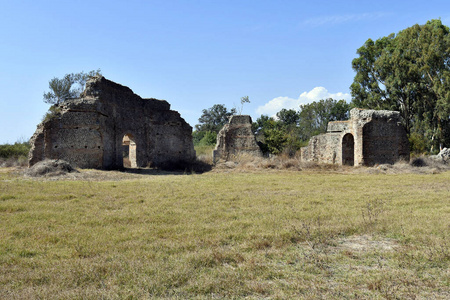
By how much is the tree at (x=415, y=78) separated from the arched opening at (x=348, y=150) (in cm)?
842

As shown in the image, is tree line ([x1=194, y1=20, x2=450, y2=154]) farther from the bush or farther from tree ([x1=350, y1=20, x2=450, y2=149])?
the bush

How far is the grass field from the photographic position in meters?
2.87

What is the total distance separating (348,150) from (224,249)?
55.7 ft

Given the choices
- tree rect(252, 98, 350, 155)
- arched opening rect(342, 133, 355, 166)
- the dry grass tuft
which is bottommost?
the dry grass tuft

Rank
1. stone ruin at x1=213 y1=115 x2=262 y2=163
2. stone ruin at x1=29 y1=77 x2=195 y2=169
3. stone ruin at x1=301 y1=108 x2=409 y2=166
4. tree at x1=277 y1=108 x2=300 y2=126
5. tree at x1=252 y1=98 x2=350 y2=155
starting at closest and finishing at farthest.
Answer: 1. stone ruin at x1=29 y1=77 x2=195 y2=169
2. stone ruin at x1=301 y1=108 x2=409 y2=166
3. stone ruin at x1=213 y1=115 x2=262 y2=163
4. tree at x1=252 y1=98 x2=350 y2=155
5. tree at x1=277 y1=108 x2=300 y2=126

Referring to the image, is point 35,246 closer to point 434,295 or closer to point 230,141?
point 434,295

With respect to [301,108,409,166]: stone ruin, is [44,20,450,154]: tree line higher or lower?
higher

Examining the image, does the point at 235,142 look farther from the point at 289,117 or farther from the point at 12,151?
the point at 289,117

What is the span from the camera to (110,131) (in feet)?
54.5

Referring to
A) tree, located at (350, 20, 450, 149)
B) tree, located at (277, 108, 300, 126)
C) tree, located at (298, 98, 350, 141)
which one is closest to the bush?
tree, located at (350, 20, 450, 149)

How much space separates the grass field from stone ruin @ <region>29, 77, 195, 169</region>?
8150 mm

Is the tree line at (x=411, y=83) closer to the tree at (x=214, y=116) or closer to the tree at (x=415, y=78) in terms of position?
the tree at (x=415, y=78)

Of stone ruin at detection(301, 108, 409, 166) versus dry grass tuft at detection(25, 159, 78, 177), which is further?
stone ruin at detection(301, 108, 409, 166)

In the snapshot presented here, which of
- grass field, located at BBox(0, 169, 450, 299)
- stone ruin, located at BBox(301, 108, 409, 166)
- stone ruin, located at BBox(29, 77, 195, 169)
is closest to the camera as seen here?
grass field, located at BBox(0, 169, 450, 299)
